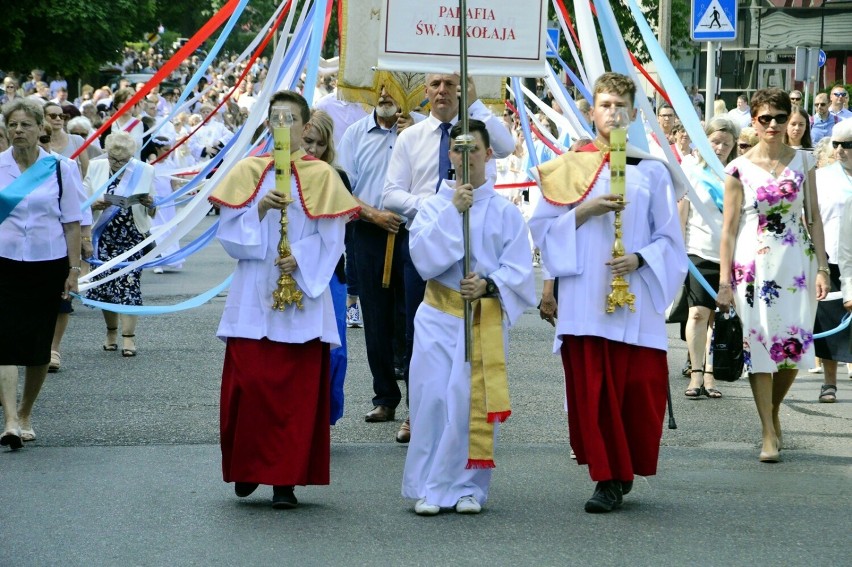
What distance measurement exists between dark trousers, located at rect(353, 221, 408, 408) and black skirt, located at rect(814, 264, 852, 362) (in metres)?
2.88

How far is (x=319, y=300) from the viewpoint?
274 inches

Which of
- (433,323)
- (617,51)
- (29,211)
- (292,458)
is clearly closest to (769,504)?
(433,323)

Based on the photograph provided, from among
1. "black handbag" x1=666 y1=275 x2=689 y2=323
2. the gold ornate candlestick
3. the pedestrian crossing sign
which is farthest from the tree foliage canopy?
the gold ornate candlestick

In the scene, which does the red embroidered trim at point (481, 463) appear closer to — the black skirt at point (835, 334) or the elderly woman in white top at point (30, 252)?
the elderly woman in white top at point (30, 252)

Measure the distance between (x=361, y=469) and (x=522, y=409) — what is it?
2.09m

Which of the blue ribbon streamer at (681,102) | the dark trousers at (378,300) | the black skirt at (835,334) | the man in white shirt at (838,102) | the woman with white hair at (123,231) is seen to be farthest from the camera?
the man in white shirt at (838,102)

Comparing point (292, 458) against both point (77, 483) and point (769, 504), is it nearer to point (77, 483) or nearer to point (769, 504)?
point (77, 483)

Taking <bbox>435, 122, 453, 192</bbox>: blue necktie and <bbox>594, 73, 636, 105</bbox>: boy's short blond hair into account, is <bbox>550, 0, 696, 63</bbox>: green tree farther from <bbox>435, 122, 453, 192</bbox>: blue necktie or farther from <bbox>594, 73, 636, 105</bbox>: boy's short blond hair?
<bbox>594, 73, 636, 105</bbox>: boy's short blond hair

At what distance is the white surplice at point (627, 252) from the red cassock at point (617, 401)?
0.09 metres

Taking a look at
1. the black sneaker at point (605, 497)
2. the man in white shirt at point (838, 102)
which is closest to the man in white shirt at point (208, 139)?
the man in white shirt at point (838, 102)

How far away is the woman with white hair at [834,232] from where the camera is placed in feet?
32.7

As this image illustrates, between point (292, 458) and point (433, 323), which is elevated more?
point (433, 323)

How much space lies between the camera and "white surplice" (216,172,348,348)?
271 inches

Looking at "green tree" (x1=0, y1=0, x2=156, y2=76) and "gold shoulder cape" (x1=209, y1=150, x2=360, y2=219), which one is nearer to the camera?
"gold shoulder cape" (x1=209, y1=150, x2=360, y2=219)
